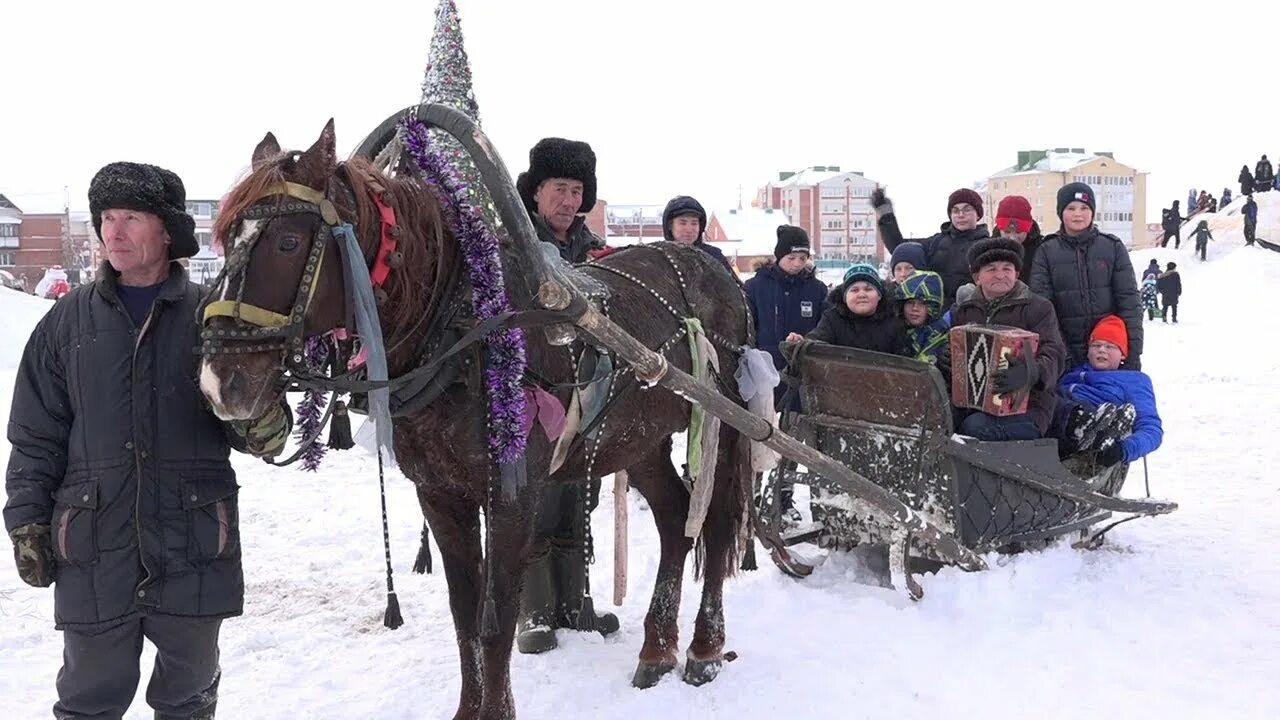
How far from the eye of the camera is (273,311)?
234 cm

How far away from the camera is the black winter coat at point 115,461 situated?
2.62 metres

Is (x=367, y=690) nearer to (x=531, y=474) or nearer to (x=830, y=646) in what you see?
(x=531, y=474)

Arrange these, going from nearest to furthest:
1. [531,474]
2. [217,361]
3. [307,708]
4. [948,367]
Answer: [217,361] → [531,474] → [307,708] → [948,367]

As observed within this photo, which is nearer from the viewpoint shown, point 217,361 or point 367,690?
point 217,361

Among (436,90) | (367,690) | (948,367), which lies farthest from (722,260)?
(367,690)

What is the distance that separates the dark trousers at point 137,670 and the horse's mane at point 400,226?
3.56ft

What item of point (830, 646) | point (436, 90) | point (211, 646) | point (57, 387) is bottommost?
point (830, 646)

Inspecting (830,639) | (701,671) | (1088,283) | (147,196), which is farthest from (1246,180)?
(147,196)

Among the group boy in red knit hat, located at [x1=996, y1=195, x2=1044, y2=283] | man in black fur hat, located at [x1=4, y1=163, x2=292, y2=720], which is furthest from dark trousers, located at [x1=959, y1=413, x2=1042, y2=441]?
man in black fur hat, located at [x1=4, y1=163, x2=292, y2=720]

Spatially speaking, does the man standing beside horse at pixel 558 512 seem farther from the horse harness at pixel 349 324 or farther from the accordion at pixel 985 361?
the accordion at pixel 985 361

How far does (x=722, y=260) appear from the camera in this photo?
15.5 ft

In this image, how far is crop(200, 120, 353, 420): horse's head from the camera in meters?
2.28

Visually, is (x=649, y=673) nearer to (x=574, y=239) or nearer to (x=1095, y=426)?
(x=574, y=239)

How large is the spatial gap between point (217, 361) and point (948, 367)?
405 cm
